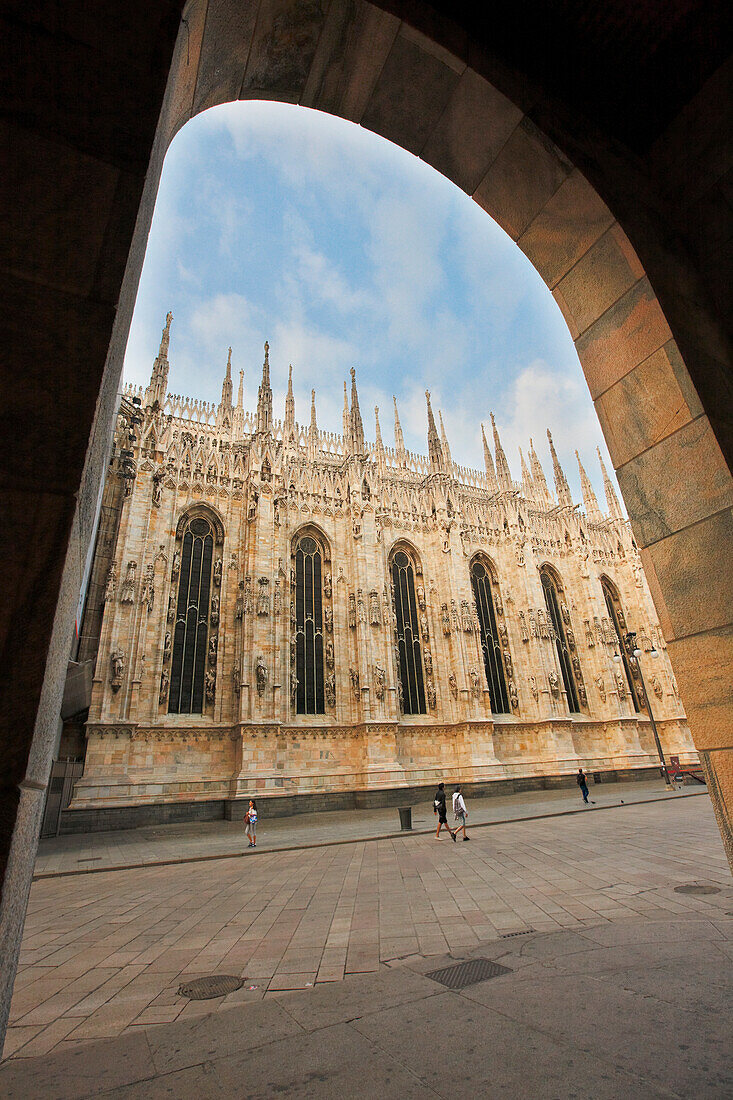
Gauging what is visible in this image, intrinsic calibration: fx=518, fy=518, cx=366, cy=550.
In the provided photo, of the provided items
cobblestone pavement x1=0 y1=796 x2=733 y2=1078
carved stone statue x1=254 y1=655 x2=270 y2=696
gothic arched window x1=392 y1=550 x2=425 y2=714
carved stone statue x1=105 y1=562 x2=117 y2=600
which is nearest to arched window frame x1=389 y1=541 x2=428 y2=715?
gothic arched window x1=392 y1=550 x2=425 y2=714

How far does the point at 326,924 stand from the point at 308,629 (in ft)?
57.3

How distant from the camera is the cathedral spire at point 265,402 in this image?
79.5 ft

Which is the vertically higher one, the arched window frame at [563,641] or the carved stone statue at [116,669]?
the arched window frame at [563,641]

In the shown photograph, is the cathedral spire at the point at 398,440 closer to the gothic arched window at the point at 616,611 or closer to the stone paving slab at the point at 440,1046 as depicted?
the gothic arched window at the point at 616,611

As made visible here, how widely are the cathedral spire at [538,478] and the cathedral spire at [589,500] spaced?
7.53ft

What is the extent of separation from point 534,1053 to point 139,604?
1940 centimetres

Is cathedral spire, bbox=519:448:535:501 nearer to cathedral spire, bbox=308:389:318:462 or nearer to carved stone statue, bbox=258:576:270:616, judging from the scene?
cathedral spire, bbox=308:389:318:462

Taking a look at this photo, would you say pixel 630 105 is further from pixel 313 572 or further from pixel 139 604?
pixel 313 572

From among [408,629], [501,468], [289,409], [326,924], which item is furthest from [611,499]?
[326,924]

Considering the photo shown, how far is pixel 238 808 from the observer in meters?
18.5

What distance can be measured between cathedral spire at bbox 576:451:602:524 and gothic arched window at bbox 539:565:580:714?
637 centimetres

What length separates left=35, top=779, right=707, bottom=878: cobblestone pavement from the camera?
464 inches

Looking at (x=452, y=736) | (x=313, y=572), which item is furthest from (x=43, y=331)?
(x=452, y=736)

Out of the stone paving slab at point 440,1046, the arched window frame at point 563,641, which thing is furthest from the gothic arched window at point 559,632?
the stone paving slab at point 440,1046
